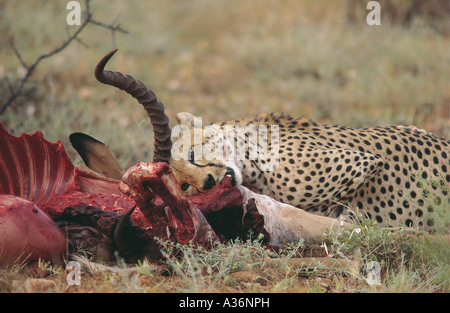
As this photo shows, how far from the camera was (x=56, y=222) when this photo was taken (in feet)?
10.2

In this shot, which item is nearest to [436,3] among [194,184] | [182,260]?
[194,184]

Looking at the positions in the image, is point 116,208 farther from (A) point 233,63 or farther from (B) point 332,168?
(A) point 233,63

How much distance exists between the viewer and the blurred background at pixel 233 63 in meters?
6.64

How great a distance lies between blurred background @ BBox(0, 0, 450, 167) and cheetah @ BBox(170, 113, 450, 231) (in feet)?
5.11

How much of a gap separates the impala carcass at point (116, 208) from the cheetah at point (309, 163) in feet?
0.55

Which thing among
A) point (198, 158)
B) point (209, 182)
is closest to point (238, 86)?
Result: point (198, 158)

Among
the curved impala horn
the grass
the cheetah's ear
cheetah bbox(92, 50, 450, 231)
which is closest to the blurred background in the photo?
the grass

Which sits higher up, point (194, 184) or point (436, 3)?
point (436, 3)

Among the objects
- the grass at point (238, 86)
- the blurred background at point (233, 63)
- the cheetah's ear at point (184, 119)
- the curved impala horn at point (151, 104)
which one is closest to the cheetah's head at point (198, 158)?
the cheetah's ear at point (184, 119)

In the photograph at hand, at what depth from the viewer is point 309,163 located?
3.89m

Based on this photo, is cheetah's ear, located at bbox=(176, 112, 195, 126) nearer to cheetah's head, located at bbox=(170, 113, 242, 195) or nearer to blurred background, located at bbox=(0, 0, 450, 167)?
cheetah's head, located at bbox=(170, 113, 242, 195)

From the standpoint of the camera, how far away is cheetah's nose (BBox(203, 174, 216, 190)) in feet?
11.5
